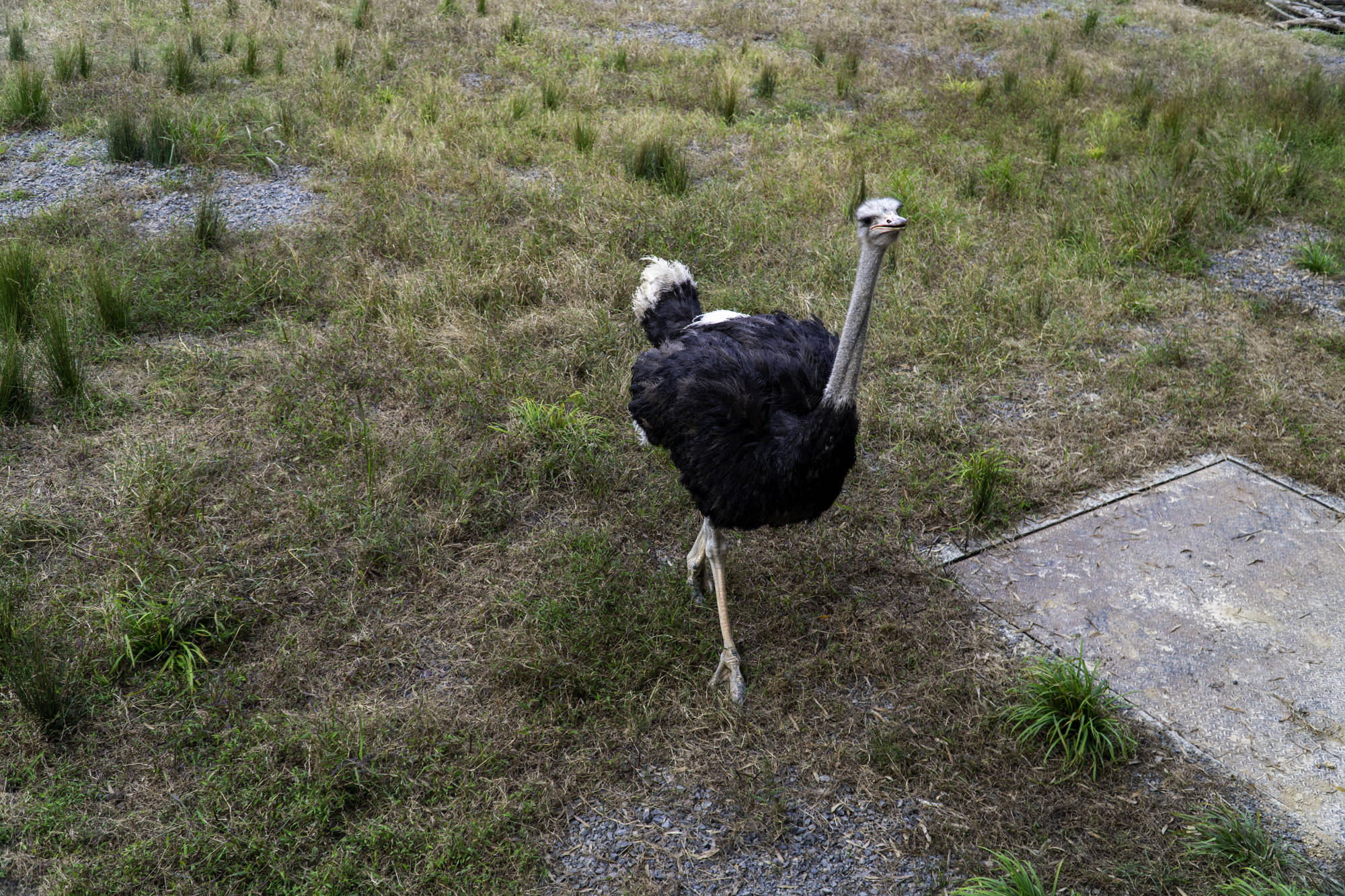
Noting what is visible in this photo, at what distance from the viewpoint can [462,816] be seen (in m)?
2.88

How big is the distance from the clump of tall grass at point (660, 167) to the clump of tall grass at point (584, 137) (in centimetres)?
50

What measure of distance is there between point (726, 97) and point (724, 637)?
6.41 metres

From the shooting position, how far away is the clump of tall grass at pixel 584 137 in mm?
7465

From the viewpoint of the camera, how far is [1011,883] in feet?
8.93

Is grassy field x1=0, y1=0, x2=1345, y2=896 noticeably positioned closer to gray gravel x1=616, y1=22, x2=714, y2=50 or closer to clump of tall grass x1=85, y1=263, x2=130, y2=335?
clump of tall grass x1=85, y1=263, x2=130, y2=335

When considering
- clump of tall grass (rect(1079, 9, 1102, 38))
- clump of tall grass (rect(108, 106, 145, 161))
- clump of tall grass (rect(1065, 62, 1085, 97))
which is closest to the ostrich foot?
clump of tall grass (rect(108, 106, 145, 161))

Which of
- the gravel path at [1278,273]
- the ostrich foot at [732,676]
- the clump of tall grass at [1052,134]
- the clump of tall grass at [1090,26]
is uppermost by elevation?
the clump of tall grass at [1090,26]

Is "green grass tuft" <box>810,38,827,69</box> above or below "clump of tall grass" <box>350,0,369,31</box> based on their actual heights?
below

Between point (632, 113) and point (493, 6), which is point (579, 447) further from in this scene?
point (493, 6)

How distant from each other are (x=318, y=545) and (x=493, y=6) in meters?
9.29

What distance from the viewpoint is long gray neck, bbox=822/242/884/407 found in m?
3.09

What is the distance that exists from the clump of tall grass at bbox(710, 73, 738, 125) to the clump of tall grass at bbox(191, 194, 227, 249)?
4.25 meters

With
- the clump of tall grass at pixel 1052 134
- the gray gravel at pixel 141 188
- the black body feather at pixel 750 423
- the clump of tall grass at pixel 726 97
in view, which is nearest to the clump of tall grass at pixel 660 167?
the clump of tall grass at pixel 726 97

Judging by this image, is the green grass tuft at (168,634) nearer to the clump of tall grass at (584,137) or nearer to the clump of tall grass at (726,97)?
the clump of tall grass at (584,137)
